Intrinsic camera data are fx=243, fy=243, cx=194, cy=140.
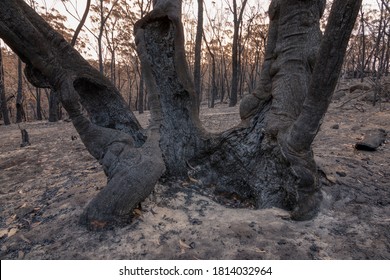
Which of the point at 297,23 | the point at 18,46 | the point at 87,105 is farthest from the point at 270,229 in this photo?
the point at 18,46

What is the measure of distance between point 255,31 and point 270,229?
22126 mm

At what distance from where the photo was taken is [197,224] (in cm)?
226

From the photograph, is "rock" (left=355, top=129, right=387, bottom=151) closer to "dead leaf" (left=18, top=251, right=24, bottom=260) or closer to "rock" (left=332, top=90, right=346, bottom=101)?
"dead leaf" (left=18, top=251, right=24, bottom=260)

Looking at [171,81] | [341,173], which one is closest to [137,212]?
[171,81]

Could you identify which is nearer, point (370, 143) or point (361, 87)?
point (370, 143)

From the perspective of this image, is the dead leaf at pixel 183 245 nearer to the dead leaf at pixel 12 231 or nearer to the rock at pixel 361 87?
the dead leaf at pixel 12 231

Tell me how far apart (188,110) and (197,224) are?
4.90 feet

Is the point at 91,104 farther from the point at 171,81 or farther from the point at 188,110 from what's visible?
the point at 188,110

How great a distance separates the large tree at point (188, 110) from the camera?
2059 mm

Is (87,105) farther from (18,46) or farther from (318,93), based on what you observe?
(318,93)

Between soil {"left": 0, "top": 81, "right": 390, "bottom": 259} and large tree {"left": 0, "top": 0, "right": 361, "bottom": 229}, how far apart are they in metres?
0.20

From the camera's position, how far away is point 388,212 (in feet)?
7.82

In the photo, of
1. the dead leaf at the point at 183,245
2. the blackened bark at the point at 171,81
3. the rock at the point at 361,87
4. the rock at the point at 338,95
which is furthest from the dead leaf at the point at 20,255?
the rock at the point at 361,87

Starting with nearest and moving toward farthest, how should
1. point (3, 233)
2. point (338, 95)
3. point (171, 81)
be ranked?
point (3, 233), point (171, 81), point (338, 95)
